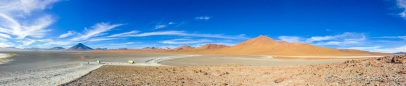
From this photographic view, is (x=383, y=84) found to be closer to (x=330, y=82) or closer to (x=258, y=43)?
(x=330, y=82)

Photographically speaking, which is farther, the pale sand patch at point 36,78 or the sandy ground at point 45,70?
the sandy ground at point 45,70

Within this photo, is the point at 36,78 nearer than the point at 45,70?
Yes

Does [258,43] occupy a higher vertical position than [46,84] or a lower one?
higher

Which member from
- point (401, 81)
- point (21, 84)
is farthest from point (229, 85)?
point (21, 84)

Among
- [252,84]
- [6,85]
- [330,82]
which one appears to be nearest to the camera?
[330,82]

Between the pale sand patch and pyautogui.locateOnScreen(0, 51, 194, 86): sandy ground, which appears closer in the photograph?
the pale sand patch

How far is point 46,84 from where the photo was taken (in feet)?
35.7

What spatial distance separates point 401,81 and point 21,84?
45.9ft

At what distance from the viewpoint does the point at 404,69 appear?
7352 millimetres

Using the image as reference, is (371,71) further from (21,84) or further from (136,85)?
(21,84)

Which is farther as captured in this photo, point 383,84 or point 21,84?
point 21,84

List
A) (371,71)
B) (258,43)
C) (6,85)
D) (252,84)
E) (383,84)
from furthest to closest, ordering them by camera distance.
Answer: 1. (258,43)
2. (6,85)
3. (252,84)
4. (371,71)
5. (383,84)

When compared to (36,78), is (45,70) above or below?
above

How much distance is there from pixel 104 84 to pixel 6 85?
4132 mm
